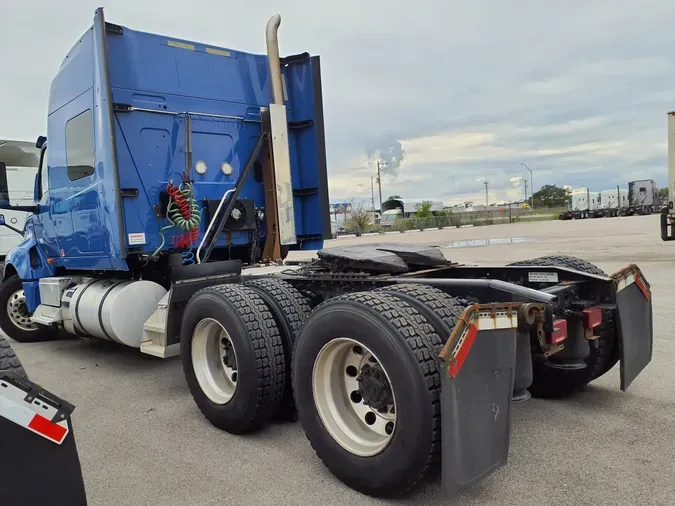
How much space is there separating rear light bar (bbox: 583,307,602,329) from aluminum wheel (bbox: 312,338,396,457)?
138 centimetres

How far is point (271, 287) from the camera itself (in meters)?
4.21

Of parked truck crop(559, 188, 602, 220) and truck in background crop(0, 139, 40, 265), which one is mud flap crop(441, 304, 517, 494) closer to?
truck in background crop(0, 139, 40, 265)

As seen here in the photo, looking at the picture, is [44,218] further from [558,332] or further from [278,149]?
[558,332]

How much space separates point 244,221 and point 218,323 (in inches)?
81.7

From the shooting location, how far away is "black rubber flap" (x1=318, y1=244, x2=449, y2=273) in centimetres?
397

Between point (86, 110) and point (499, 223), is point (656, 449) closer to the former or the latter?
point (86, 110)

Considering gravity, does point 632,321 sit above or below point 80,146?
below

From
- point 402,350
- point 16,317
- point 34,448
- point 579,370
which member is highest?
point 402,350

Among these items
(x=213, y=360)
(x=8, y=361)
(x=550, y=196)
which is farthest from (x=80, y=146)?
(x=550, y=196)

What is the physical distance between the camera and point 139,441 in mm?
3988

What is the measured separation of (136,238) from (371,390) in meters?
3.24

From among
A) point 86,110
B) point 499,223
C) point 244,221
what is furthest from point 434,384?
point 499,223

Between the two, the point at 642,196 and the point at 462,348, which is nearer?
the point at 462,348

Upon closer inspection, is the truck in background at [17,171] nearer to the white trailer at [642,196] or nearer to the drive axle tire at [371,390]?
the drive axle tire at [371,390]
